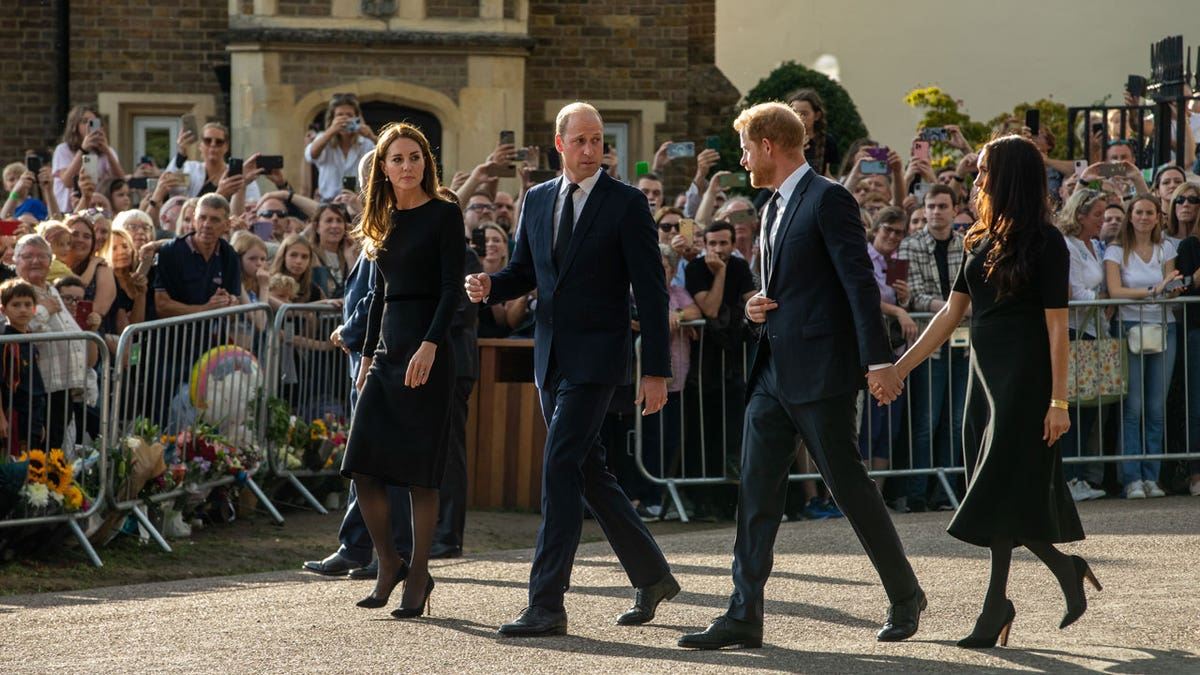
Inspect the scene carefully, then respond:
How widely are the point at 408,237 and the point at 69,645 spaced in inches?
78.6

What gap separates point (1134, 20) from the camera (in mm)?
28062

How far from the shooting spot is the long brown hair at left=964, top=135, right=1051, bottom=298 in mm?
6336

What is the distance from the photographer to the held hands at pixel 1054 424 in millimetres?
6375

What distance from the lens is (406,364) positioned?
713cm

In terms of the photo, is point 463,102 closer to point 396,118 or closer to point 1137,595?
point 396,118

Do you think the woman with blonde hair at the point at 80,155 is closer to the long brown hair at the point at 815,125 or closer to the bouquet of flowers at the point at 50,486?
the bouquet of flowers at the point at 50,486

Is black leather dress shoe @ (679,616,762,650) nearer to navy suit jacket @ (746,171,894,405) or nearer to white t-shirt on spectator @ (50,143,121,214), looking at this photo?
Result: navy suit jacket @ (746,171,894,405)

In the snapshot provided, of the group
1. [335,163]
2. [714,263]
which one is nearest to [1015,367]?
[714,263]

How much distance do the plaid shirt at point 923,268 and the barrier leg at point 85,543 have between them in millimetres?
5299

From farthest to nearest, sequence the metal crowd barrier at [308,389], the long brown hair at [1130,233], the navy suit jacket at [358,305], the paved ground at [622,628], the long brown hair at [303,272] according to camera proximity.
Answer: the long brown hair at [1130,233]
the long brown hair at [303,272]
the metal crowd barrier at [308,389]
the navy suit jacket at [358,305]
the paved ground at [622,628]

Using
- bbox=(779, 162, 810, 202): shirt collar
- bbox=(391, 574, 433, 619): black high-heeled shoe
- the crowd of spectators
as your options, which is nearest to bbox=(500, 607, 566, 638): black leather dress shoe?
bbox=(391, 574, 433, 619): black high-heeled shoe

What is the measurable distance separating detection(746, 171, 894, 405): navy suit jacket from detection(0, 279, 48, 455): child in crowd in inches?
173

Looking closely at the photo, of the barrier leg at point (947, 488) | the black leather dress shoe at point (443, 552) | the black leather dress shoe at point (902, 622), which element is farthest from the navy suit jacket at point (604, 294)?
the barrier leg at point (947, 488)

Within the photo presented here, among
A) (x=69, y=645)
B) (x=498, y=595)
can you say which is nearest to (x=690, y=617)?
(x=498, y=595)
